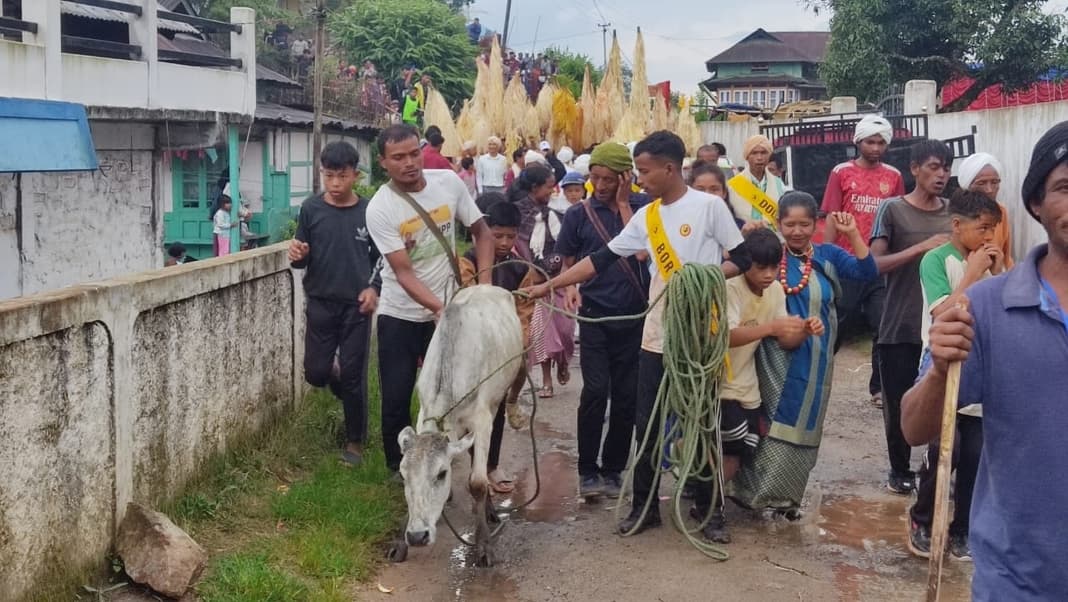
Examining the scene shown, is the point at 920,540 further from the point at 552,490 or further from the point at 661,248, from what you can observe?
the point at 552,490

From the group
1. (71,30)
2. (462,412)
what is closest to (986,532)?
(462,412)

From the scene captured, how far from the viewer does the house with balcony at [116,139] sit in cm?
1268

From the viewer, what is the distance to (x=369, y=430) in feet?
25.2

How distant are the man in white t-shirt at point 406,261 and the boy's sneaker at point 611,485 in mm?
1191

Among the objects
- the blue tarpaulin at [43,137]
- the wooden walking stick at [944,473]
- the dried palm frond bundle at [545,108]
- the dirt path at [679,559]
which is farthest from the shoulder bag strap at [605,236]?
the dried palm frond bundle at [545,108]

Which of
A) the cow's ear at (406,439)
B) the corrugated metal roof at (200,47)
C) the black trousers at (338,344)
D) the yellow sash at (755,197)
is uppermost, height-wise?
the corrugated metal roof at (200,47)

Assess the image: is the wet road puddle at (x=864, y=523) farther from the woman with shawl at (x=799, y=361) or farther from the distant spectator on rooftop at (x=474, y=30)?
the distant spectator on rooftop at (x=474, y=30)

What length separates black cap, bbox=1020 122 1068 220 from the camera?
2.36m

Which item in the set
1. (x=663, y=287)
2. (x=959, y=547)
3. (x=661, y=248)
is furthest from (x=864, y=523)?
(x=661, y=248)

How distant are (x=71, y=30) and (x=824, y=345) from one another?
1773 centimetres

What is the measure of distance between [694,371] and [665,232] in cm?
74

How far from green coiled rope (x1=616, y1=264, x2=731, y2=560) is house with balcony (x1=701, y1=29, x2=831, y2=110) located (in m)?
51.3

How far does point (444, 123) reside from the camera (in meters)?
20.5

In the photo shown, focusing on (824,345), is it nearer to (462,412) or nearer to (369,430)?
(462,412)
